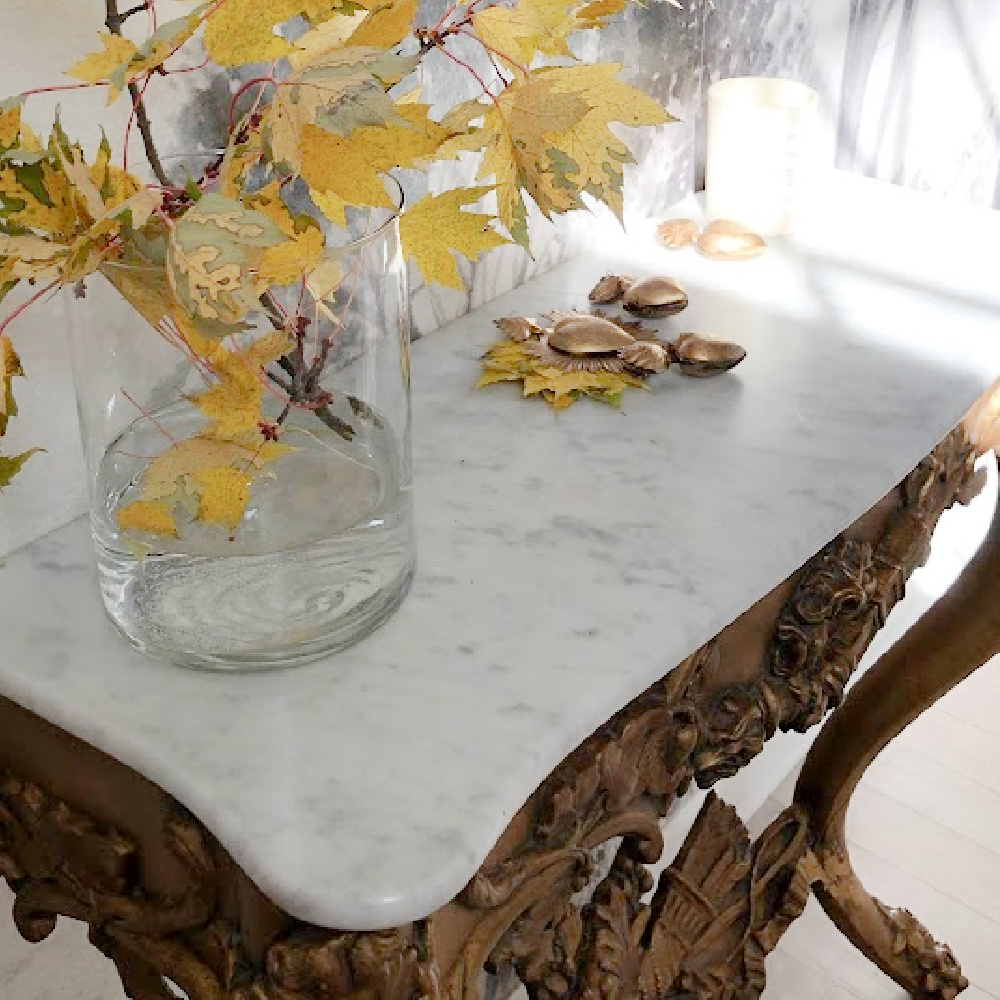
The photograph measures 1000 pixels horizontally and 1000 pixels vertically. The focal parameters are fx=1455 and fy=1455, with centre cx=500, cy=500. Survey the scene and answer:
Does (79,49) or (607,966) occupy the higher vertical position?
(79,49)

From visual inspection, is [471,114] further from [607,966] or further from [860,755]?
[860,755]

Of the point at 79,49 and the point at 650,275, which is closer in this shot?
the point at 79,49

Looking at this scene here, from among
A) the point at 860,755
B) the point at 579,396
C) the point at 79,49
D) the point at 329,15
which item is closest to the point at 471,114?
the point at 329,15

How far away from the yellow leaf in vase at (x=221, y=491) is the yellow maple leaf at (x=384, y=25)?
201mm

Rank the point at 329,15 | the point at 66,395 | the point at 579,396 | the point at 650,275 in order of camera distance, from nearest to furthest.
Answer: the point at 329,15, the point at 66,395, the point at 579,396, the point at 650,275

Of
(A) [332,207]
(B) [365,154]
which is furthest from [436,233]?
(B) [365,154]

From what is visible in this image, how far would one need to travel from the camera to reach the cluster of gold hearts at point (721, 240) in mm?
1241

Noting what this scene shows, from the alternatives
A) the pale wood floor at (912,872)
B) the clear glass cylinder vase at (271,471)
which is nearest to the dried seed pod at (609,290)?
the clear glass cylinder vase at (271,471)

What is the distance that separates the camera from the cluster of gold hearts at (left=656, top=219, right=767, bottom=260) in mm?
1241

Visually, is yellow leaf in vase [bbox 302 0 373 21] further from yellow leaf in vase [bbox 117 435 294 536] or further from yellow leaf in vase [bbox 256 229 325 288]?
yellow leaf in vase [bbox 117 435 294 536]

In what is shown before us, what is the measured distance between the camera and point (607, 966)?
3.53ft

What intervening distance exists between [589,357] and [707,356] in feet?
0.28

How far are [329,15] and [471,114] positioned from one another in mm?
103

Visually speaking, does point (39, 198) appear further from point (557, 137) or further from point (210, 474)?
point (557, 137)
